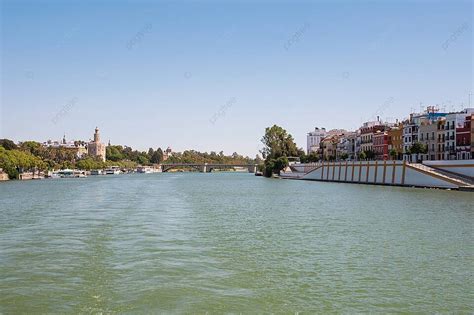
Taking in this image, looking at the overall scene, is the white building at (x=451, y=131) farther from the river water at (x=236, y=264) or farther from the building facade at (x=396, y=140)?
the river water at (x=236, y=264)

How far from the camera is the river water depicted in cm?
1134

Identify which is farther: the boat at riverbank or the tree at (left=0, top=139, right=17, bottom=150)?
Answer: the tree at (left=0, top=139, right=17, bottom=150)

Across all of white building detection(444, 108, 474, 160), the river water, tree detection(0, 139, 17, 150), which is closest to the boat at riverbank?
white building detection(444, 108, 474, 160)

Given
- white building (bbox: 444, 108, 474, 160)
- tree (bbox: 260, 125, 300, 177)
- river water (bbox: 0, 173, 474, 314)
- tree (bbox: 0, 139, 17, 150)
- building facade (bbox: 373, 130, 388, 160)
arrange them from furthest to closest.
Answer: tree (bbox: 0, 139, 17, 150) < tree (bbox: 260, 125, 300, 177) < building facade (bbox: 373, 130, 388, 160) < white building (bbox: 444, 108, 474, 160) < river water (bbox: 0, 173, 474, 314)

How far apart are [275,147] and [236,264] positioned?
9586 cm

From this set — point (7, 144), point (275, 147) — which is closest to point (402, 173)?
point (275, 147)

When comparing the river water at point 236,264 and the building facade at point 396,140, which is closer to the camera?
the river water at point 236,264

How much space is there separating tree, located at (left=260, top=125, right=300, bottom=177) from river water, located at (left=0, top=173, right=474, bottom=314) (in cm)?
8312

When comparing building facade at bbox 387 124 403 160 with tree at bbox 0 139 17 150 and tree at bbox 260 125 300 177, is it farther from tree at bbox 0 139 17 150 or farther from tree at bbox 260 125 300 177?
tree at bbox 0 139 17 150

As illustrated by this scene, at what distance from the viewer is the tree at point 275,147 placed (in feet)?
362

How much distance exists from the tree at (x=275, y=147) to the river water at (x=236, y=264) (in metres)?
83.1

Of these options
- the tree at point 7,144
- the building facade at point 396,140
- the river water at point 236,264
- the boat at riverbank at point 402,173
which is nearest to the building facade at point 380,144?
the building facade at point 396,140

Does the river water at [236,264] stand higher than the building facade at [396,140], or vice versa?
the building facade at [396,140]

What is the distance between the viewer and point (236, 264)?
49.4 ft
